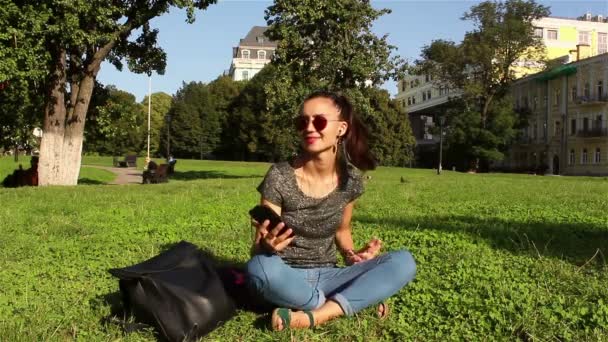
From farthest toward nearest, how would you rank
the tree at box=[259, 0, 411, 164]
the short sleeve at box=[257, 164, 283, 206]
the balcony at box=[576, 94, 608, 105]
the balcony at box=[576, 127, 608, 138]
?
the balcony at box=[576, 127, 608, 138]
the balcony at box=[576, 94, 608, 105]
the tree at box=[259, 0, 411, 164]
the short sleeve at box=[257, 164, 283, 206]

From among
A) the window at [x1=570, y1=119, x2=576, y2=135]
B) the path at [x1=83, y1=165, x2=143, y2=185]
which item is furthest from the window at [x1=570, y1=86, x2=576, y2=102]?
the path at [x1=83, y1=165, x2=143, y2=185]

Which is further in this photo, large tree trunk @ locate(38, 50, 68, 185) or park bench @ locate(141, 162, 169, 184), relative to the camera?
park bench @ locate(141, 162, 169, 184)

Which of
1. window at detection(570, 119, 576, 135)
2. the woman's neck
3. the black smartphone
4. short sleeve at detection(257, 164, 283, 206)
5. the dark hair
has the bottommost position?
the black smartphone

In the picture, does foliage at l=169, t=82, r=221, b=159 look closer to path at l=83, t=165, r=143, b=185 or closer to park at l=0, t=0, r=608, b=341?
park at l=0, t=0, r=608, b=341

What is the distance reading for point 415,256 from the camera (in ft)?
18.3

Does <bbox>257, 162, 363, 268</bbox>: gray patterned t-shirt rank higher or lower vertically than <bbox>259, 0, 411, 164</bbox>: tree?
lower

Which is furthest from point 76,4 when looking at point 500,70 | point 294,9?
point 500,70

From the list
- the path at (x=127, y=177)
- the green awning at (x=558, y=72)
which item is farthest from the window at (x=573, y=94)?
the path at (x=127, y=177)

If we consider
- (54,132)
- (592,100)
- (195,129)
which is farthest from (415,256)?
(195,129)

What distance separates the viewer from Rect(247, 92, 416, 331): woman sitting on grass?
3.77 meters

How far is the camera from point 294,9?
27.5 metres

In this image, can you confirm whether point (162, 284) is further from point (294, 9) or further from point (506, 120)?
point (506, 120)

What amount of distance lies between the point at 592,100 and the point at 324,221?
224 feet

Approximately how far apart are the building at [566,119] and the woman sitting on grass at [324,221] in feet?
216
